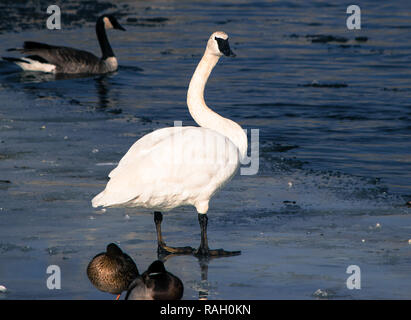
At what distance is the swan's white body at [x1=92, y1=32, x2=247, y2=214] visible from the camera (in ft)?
24.2

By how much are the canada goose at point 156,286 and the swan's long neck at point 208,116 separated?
8.02 ft

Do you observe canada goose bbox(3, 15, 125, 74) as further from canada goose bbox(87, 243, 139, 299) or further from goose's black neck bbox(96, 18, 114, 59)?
canada goose bbox(87, 243, 139, 299)

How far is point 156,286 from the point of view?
5.88 m

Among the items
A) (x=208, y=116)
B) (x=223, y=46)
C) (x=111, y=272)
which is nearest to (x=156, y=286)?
(x=111, y=272)

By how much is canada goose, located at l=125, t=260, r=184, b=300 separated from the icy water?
0.44 m

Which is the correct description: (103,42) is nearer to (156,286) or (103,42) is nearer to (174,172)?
(174,172)

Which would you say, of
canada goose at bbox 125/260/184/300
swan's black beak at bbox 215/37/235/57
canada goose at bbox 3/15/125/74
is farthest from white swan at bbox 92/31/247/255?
canada goose at bbox 3/15/125/74

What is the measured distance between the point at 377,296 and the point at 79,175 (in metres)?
4.78

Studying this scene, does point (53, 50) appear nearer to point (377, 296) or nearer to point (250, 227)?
point (250, 227)

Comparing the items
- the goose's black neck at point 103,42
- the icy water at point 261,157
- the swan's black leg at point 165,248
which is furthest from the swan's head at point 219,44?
the goose's black neck at point 103,42

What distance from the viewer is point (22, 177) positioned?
10039 millimetres

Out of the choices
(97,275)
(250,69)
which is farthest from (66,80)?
(97,275)

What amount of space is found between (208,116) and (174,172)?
3.77 feet

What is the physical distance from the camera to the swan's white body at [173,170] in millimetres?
7383
